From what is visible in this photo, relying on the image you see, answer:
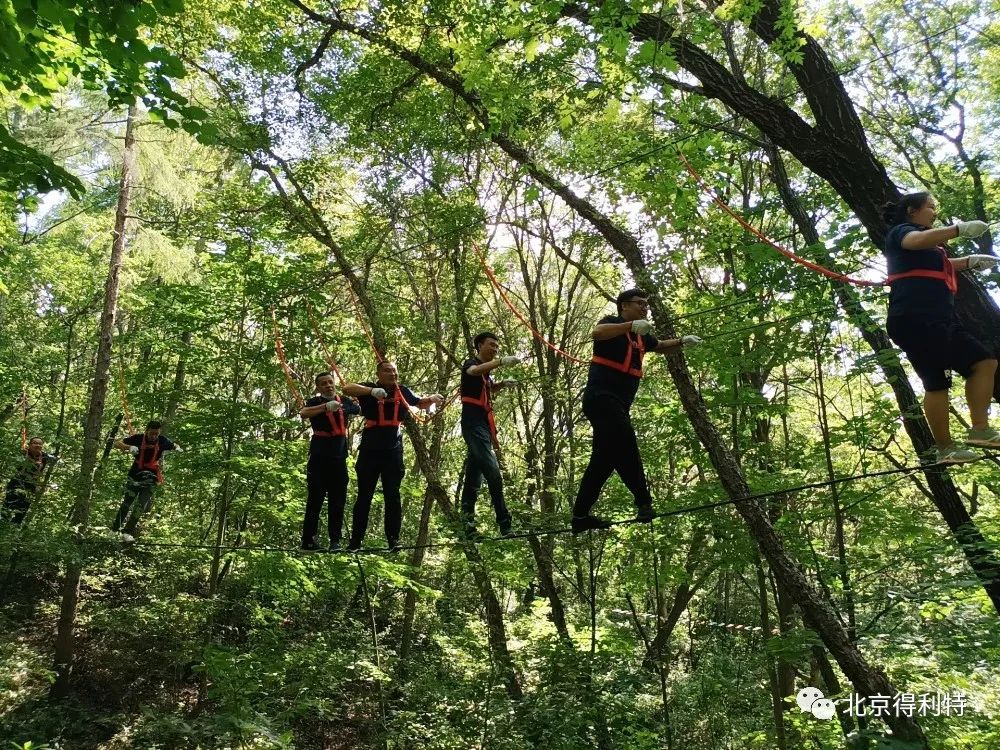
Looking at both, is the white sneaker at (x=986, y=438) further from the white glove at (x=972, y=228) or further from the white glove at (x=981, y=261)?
the white glove at (x=972, y=228)

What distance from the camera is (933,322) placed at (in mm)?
3553

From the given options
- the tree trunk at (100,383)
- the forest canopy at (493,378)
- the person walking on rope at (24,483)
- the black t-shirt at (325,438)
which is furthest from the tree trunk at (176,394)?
the black t-shirt at (325,438)

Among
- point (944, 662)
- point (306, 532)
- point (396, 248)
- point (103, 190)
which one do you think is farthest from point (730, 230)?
point (103, 190)

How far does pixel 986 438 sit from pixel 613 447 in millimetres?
2136

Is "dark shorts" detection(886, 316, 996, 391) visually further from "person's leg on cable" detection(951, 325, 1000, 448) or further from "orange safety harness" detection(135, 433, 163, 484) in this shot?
"orange safety harness" detection(135, 433, 163, 484)

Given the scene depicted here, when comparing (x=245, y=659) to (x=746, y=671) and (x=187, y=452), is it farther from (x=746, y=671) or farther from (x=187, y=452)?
(x=746, y=671)

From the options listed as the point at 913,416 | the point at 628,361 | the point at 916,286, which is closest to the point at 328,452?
the point at 628,361

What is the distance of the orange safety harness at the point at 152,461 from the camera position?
7172 millimetres

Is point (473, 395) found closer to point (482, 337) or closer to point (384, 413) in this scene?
point (482, 337)

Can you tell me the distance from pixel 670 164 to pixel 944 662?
16.1ft

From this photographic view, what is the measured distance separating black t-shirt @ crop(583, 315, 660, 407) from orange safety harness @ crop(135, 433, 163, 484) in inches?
218

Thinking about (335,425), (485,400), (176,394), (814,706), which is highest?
(176,394)

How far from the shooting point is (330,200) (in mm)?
10023

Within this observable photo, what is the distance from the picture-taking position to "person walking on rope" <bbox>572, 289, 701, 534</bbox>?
422 centimetres
